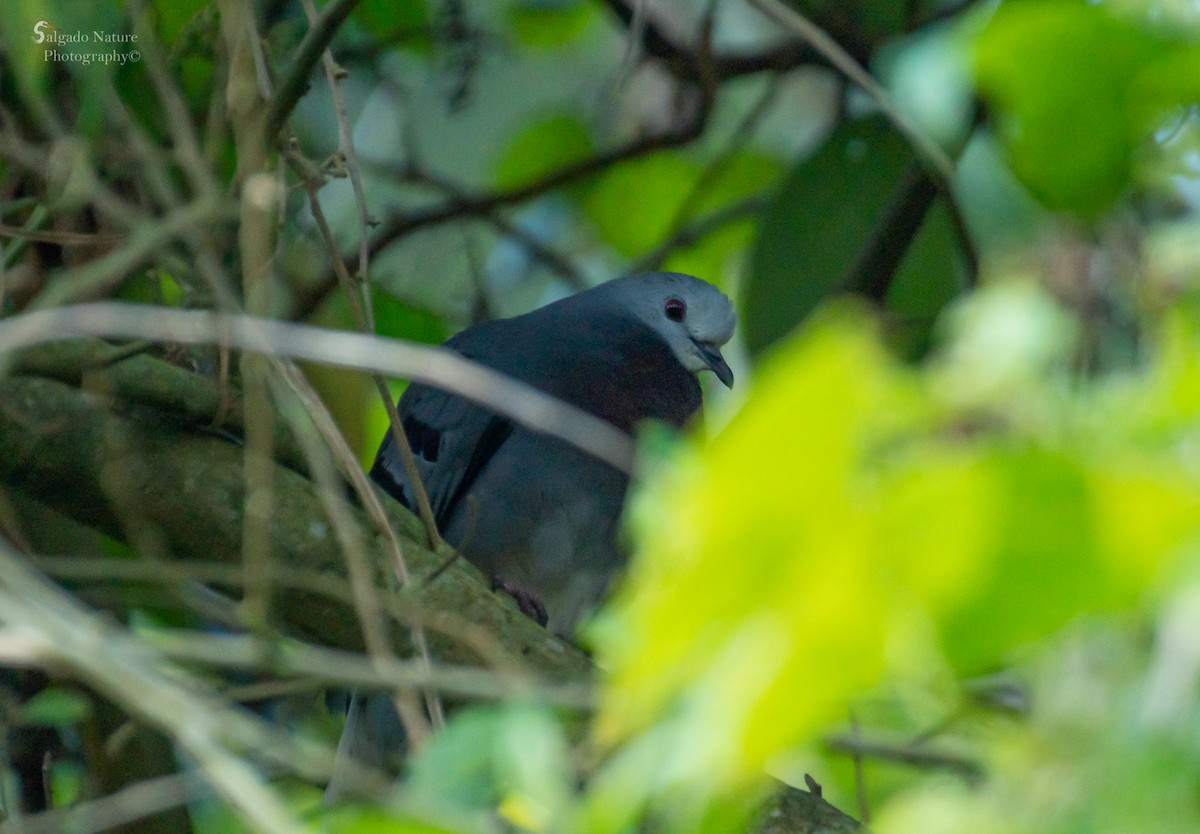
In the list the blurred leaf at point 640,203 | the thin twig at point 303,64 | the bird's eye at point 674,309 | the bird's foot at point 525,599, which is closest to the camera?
the thin twig at point 303,64

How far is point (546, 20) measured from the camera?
152 inches

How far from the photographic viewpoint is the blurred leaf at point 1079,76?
862 millimetres

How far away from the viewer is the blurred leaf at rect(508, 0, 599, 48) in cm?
378

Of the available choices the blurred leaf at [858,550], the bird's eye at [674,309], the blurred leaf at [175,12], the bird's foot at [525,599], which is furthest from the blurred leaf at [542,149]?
the blurred leaf at [858,550]

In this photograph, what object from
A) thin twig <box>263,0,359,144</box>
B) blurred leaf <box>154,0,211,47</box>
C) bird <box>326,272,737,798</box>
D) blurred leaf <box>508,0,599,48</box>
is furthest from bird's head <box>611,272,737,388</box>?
thin twig <box>263,0,359,144</box>

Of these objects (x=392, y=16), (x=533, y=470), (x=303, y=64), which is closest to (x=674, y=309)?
(x=533, y=470)

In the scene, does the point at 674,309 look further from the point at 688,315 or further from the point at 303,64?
the point at 303,64

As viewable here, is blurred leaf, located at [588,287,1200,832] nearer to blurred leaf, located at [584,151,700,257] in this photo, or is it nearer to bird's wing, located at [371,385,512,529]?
bird's wing, located at [371,385,512,529]

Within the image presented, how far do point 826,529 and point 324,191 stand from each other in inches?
138

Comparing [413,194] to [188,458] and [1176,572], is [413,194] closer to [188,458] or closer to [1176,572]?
[188,458]

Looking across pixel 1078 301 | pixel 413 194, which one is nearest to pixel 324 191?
pixel 413 194

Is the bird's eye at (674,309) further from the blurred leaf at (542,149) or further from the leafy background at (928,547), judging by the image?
the leafy background at (928,547)

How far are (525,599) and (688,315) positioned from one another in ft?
2.83

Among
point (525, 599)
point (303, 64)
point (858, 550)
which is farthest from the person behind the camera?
point (525, 599)
